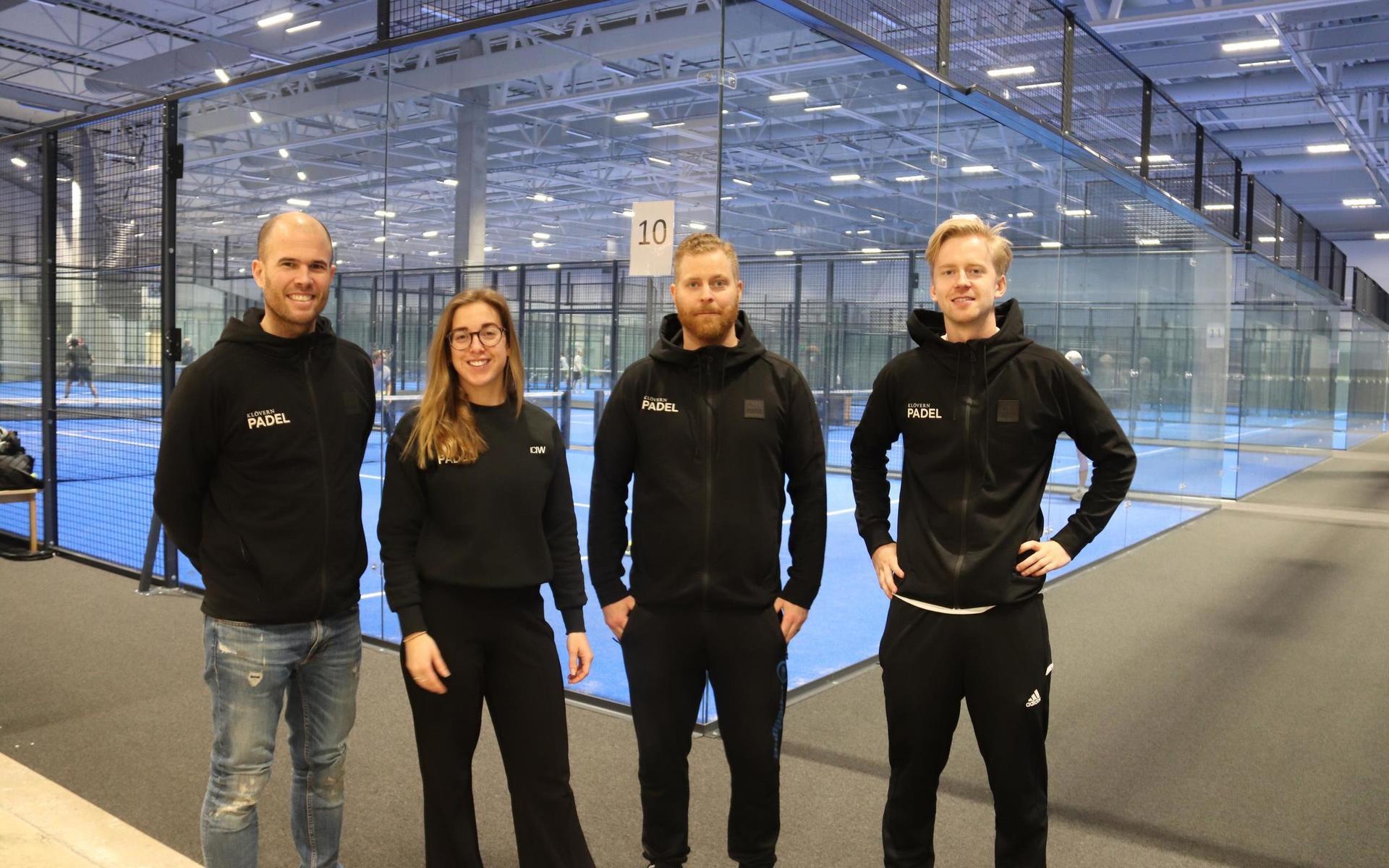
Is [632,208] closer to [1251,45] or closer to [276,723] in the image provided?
[276,723]

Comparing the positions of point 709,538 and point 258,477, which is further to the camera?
point 709,538

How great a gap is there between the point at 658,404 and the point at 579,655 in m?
0.60

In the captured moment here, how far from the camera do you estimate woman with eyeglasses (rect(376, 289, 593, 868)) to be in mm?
2240

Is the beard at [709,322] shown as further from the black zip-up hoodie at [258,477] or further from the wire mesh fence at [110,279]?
the wire mesh fence at [110,279]

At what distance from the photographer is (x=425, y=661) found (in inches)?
87.0

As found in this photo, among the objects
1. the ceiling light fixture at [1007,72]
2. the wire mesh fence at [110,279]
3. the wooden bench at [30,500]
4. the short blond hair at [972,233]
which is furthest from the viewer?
the wooden bench at [30,500]

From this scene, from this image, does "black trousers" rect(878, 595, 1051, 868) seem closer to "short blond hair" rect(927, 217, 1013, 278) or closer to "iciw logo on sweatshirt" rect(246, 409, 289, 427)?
"short blond hair" rect(927, 217, 1013, 278)

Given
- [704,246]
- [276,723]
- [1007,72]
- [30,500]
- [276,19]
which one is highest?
[276,19]

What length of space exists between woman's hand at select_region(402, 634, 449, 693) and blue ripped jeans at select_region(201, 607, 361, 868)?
0.28 meters

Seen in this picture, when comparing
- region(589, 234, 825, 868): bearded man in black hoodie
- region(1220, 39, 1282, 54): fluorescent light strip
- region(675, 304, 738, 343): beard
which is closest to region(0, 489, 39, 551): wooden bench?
region(589, 234, 825, 868): bearded man in black hoodie

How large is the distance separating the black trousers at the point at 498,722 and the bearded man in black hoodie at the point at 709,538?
9.2 inches

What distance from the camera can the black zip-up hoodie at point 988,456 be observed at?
2371mm

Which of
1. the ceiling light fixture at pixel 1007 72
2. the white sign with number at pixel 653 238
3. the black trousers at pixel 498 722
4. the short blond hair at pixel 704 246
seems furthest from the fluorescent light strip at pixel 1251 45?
the black trousers at pixel 498 722

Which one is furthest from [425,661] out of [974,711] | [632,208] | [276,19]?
[276,19]
